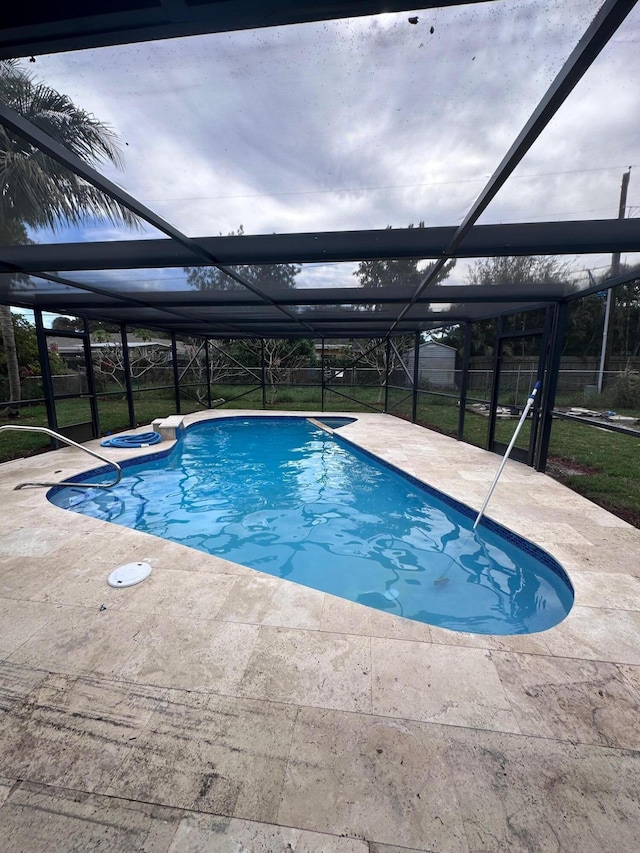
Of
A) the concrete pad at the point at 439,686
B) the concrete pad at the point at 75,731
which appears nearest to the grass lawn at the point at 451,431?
the concrete pad at the point at 439,686

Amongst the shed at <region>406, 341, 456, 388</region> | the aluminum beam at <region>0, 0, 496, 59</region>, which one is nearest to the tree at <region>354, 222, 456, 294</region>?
the aluminum beam at <region>0, 0, 496, 59</region>

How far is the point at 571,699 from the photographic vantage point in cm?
156

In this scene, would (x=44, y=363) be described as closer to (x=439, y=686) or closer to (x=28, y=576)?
(x=28, y=576)

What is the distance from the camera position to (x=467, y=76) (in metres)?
1.49

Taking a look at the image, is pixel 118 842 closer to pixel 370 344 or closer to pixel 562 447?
pixel 562 447

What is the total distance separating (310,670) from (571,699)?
3.89 feet

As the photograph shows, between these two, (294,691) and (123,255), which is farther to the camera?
(123,255)

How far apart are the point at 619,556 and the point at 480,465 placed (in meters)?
2.67

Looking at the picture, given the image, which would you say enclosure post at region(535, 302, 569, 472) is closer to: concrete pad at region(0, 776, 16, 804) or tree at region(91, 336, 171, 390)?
concrete pad at region(0, 776, 16, 804)

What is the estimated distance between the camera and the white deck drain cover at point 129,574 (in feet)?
7.77

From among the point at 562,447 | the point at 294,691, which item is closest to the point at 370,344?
the point at 562,447

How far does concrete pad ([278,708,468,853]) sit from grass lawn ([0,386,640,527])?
10.9ft

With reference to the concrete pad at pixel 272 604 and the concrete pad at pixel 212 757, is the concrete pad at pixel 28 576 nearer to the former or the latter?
the concrete pad at pixel 272 604

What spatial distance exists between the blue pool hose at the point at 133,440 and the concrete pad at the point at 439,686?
628 cm
